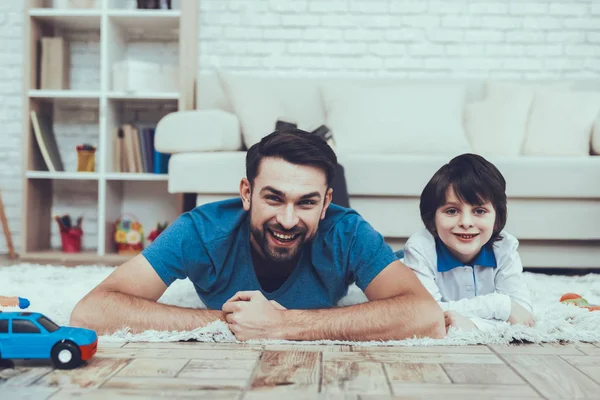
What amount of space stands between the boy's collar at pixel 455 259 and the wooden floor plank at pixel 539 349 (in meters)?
0.35

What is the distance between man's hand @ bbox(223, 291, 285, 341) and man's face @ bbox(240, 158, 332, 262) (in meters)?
0.14

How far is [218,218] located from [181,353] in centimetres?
43

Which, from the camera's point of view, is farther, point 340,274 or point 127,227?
point 127,227

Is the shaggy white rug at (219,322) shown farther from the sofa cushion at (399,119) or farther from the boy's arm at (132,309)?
the sofa cushion at (399,119)

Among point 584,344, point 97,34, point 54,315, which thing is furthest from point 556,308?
point 97,34

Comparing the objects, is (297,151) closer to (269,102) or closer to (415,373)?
(415,373)

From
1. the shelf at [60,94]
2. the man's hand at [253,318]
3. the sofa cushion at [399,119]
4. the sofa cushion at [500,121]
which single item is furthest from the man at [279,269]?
the shelf at [60,94]

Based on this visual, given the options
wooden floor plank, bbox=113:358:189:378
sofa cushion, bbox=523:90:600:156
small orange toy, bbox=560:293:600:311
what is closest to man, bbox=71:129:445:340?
wooden floor plank, bbox=113:358:189:378

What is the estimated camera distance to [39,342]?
106 cm

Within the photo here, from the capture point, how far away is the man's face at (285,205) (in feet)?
4.53

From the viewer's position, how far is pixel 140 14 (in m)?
3.26

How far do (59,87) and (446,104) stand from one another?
201 centimetres

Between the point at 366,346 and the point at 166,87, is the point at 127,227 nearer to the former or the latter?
the point at 166,87

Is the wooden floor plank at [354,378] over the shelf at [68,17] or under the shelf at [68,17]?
under
